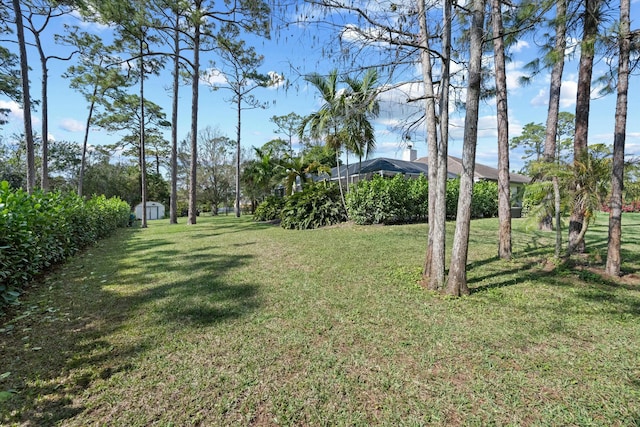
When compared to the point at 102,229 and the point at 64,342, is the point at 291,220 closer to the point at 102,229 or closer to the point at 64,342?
the point at 102,229

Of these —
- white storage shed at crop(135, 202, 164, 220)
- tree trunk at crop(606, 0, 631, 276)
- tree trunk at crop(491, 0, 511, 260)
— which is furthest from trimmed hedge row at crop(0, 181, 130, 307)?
white storage shed at crop(135, 202, 164, 220)

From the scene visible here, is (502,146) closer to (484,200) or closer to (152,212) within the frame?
(484,200)

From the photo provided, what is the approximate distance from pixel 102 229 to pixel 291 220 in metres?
6.41

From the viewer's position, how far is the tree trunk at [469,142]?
362 centimetres

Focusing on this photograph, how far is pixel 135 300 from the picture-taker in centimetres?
387

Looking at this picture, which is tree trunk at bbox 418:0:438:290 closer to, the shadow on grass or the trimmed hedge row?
the shadow on grass

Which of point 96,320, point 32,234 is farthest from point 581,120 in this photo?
point 32,234

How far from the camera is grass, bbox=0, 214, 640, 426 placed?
1926mm

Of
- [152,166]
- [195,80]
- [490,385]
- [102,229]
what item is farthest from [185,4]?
[152,166]

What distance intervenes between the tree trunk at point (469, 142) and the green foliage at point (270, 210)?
1220 centimetres

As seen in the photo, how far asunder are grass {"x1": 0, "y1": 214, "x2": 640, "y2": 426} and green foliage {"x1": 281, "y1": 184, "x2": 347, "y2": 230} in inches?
234

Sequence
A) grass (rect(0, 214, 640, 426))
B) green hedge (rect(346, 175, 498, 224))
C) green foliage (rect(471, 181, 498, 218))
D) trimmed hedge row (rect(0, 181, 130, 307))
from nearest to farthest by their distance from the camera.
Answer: grass (rect(0, 214, 640, 426)) < trimmed hedge row (rect(0, 181, 130, 307)) < green hedge (rect(346, 175, 498, 224)) < green foliage (rect(471, 181, 498, 218))

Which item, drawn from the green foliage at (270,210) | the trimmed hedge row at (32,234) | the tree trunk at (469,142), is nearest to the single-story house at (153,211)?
the green foliage at (270,210)

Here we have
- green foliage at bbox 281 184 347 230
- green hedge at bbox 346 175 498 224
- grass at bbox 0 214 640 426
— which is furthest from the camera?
green foliage at bbox 281 184 347 230
